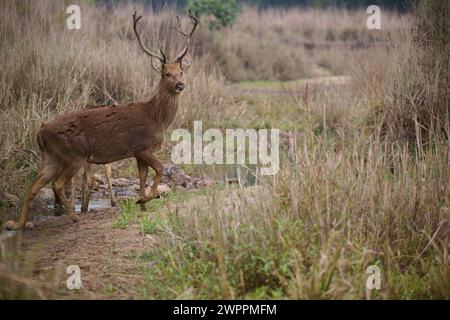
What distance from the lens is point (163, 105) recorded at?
29.5 feet

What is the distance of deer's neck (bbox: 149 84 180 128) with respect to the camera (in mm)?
8961

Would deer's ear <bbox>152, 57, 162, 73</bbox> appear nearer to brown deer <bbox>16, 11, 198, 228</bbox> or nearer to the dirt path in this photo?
brown deer <bbox>16, 11, 198, 228</bbox>

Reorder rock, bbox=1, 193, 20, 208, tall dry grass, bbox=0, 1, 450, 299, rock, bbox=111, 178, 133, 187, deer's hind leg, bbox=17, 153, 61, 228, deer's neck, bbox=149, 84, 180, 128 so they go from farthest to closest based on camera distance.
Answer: rock, bbox=111, 178, 133, 187, rock, bbox=1, 193, 20, 208, deer's neck, bbox=149, 84, 180, 128, deer's hind leg, bbox=17, 153, 61, 228, tall dry grass, bbox=0, 1, 450, 299

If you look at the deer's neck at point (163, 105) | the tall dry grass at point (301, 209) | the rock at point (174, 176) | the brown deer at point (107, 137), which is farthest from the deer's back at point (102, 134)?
the rock at point (174, 176)

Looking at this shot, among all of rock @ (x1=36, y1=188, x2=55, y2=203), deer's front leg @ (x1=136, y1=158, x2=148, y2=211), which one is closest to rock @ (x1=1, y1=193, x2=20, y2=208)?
rock @ (x1=36, y1=188, x2=55, y2=203)

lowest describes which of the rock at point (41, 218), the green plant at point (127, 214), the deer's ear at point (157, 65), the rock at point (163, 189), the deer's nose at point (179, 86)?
the rock at point (41, 218)

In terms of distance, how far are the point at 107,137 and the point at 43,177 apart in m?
0.85

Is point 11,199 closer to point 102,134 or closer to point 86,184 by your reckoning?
point 86,184

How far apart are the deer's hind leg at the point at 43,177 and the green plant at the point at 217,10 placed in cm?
1753

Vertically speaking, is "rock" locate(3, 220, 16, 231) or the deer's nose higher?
the deer's nose

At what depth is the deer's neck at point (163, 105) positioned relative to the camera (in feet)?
29.4

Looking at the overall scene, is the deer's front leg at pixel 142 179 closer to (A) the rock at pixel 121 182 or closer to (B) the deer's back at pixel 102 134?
(B) the deer's back at pixel 102 134

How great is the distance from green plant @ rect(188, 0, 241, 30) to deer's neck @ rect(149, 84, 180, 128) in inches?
653

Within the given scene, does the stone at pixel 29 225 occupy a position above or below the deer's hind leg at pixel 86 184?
below
